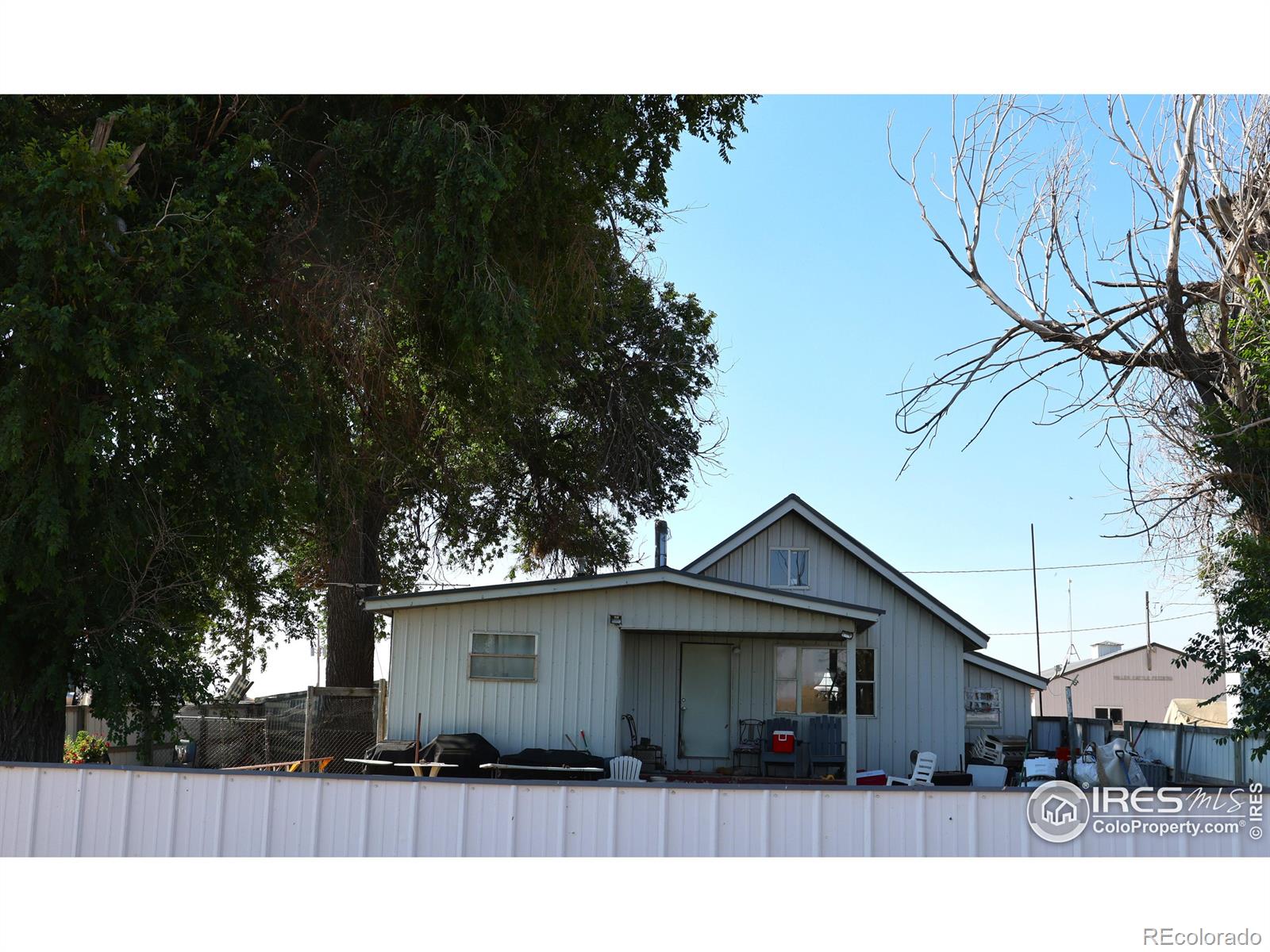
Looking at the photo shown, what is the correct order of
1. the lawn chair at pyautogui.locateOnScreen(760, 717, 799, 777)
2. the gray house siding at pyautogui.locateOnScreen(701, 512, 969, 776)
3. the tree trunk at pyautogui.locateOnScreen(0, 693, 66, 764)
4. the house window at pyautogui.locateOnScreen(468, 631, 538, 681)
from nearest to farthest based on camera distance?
the tree trunk at pyautogui.locateOnScreen(0, 693, 66, 764), the house window at pyautogui.locateOnScreen(468, 631, 538, 681), the lawn chair at pyautogui.locateOnScreen(760, 717, 799, 777), the gray house siding at pyautogui.locateOnScreen(701, 512, 969, 776)

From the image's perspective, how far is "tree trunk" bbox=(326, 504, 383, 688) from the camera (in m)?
22.8

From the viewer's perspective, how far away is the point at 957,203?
13594 mm

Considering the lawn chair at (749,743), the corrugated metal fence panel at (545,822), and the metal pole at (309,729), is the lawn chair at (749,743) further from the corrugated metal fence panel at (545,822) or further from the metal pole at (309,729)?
the corrugated metal fence panel at (545,822)

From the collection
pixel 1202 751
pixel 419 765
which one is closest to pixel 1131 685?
pixel 1202 751

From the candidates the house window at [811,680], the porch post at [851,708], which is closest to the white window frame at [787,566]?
the house window at [811,680]

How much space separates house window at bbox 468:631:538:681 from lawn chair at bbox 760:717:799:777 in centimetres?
417

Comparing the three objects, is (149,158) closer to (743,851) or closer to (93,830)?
(93,830)

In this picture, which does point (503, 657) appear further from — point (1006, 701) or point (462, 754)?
point (1006, 701)

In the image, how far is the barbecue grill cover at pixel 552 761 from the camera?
48.9 feet

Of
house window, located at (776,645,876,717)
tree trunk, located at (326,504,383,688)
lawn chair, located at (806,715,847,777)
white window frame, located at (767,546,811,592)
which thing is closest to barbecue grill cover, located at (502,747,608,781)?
lawn chair, located at (806,715,847,777)

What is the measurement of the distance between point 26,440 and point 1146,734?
18270 millimetres

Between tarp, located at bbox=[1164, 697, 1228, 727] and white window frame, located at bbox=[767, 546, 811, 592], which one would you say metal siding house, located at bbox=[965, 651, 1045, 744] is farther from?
tarp, located at bbox=[1164, 697, 1228, 727]

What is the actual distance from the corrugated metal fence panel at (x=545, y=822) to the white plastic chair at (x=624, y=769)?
6920mm
